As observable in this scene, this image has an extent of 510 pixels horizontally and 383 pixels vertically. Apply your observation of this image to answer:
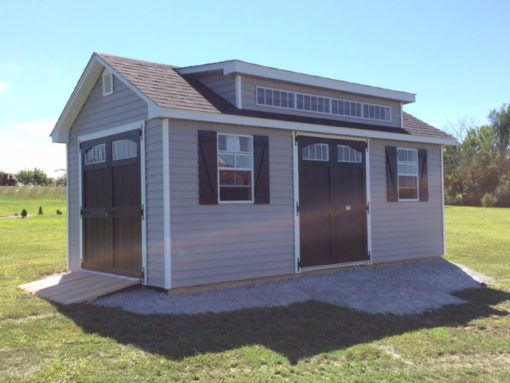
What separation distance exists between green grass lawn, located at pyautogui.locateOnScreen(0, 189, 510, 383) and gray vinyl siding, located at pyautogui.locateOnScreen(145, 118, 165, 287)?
1248mm

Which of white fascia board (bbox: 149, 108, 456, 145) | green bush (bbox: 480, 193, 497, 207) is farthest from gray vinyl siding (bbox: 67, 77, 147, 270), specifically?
green bush (bbox: 480, 193, 497, 207)

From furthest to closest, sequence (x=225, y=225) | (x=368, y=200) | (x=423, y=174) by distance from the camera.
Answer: (x=423, y=174) → (x=368, y=200) → (x=225, y=225)

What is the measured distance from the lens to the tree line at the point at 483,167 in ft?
169

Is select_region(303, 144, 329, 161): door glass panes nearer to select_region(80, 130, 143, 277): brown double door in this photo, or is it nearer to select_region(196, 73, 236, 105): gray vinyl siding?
select_region(196, 73, 236, 105): gray vinyl siding

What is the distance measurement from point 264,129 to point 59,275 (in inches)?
206

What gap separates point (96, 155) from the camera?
1095 cm

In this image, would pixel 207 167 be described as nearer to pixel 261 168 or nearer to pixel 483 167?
Result: pixel 261 168

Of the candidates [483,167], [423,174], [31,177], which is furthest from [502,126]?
[31,177]

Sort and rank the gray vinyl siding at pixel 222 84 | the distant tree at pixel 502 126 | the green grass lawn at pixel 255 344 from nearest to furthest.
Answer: the green grass lawn at pixel 255 344, the gray vinyl siding at pixel 222 84, the distant tree at pixel 502 126

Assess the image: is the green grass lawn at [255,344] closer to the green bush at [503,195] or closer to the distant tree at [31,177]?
the green bush at [503,195]

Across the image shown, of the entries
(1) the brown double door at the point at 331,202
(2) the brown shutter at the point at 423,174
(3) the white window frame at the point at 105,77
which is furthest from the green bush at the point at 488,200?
(3) the white window frame at the point at 105,77

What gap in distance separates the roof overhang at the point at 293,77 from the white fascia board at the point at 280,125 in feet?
3.35

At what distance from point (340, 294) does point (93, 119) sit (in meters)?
5.94

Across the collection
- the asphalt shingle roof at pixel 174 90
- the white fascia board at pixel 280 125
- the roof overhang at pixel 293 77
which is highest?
the roof overhang at pixel 293 77
